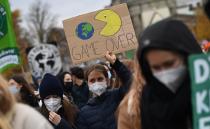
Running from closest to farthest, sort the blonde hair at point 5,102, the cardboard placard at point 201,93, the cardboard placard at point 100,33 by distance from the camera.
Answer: the cardboard placard at point 201,93
the blonde hair at point 5,102
the cardboard placard at point 100,33

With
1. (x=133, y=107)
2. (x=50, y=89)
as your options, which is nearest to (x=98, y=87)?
(x=50, y=89)

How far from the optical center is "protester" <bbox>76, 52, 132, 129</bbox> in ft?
19.9

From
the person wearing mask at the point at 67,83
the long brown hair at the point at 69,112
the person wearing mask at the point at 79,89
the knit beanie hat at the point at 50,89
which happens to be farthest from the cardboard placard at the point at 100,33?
the person wearing mask at the point at 67,83

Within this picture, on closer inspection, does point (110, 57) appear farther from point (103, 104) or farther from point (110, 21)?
point (110, 21)

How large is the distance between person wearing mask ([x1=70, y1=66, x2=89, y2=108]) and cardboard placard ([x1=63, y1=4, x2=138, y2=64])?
1.37 metres

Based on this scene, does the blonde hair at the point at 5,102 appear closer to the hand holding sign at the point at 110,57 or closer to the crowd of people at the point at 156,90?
the crowd of people at the point at 156,90

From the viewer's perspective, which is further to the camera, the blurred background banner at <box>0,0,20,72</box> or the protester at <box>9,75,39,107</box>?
the blurred background banner at <box>0,0,20,72</box>

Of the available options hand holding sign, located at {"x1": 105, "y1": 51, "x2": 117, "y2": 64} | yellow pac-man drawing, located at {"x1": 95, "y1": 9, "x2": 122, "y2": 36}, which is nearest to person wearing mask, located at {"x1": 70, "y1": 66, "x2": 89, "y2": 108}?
yellow pac-man drawing, located at {"x1": 95, "y1": 9, "x2": 122, "y2": 36}

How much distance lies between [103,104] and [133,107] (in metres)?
2.45

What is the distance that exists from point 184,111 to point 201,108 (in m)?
0.29

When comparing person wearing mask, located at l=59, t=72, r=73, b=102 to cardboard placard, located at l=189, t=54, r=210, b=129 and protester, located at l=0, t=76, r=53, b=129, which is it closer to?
protester, located at l=0, t=76, r=53, b=129

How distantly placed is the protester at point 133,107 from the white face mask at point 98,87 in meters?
2.47

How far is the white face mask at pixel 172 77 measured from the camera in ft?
10.8

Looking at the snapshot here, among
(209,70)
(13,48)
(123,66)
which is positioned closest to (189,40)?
(209,70)
